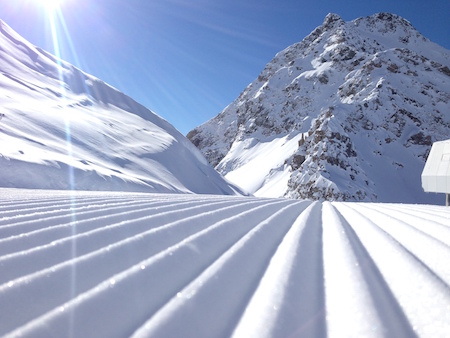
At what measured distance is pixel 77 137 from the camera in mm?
15391

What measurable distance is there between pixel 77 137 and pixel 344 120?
28.1 meters

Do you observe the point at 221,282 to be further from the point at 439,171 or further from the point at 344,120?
the point at 344,120

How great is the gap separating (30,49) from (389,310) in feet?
121

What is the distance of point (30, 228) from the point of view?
255cm

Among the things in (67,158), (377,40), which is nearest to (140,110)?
(67,158)

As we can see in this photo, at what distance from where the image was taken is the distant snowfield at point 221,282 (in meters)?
1.15

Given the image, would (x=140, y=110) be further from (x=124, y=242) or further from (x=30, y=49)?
(x=124, y=242)

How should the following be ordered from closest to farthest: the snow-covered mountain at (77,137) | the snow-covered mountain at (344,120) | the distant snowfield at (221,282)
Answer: the distant snowfield at (221,282) < the snow-covered mountain at (77,137) < the snow-covered mountain at (344,120)

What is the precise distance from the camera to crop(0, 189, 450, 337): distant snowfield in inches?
45.2

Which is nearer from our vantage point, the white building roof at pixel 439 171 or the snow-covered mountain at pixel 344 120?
the white building roof at pixel 439 171

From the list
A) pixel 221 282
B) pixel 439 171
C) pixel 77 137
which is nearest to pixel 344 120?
pixel 439 171

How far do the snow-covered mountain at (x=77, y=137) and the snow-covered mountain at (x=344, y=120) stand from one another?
1088cm

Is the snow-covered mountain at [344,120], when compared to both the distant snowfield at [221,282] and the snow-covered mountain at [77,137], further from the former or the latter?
the distant snowfield at [221,282]

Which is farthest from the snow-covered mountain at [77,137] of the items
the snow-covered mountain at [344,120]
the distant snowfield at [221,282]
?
the snow-covered mountain at [344,120]
